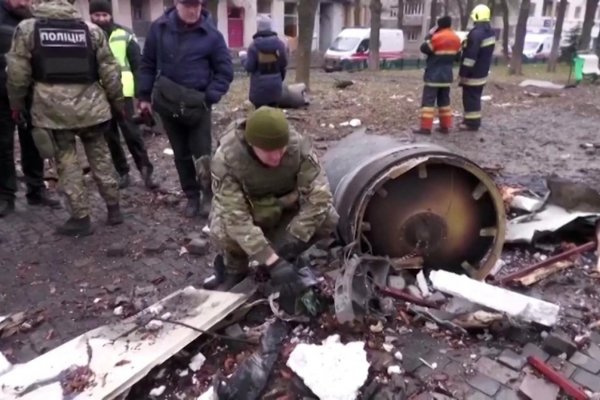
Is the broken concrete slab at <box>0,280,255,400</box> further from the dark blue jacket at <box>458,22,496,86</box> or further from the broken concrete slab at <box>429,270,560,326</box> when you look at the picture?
the dark blue jacket at <box>458,22,496,86</box>

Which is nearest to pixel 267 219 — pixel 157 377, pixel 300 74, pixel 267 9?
pixel 157 377

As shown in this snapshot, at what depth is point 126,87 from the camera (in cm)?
608

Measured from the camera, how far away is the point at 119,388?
110 inches

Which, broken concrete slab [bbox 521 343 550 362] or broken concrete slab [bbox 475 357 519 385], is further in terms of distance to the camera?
broken concrete slab [bbox 521 343 550 362]

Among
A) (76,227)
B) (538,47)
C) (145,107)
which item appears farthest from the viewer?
(538,47)

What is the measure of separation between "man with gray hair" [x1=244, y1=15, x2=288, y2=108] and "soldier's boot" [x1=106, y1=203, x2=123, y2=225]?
9.47 feet

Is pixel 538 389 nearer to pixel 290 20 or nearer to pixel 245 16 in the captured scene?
pixel 245 16

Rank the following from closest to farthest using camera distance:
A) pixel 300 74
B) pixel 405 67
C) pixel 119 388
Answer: pixel 119 388 → pixel 300 74 → pixel 405 67

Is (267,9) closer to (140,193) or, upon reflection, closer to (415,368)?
(140,193)

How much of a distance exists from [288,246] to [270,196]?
322mm

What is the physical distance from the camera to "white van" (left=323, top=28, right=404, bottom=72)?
26.5 m

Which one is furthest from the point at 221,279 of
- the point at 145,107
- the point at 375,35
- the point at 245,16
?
the point at 245,16

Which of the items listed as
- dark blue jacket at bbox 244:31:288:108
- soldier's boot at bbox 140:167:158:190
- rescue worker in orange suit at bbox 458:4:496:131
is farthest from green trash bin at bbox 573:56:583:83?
soldier's boot at bbox 140:167:158:190

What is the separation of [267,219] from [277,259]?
41 centimetres
